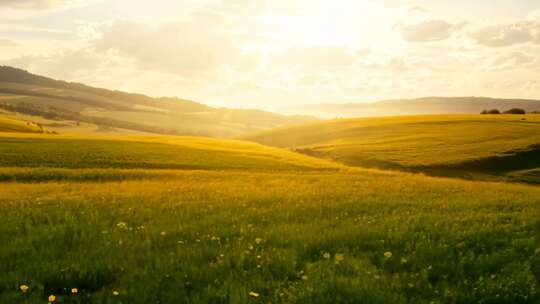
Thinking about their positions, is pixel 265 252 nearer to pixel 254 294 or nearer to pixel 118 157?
pixel 254 294

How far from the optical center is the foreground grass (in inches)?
249

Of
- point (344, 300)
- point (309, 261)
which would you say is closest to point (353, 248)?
point (309, 261)

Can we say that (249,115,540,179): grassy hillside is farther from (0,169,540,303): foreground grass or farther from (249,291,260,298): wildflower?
(249,291,260,298): wildflower

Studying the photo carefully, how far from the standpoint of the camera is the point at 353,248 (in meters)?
8.39

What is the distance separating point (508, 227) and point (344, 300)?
6538mm

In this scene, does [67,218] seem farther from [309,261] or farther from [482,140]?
[482,140]

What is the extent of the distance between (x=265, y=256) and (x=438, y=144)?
69.8 m

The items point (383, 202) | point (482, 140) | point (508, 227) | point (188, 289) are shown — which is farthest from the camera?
point (482, 140)

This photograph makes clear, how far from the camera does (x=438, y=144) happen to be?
72.6 metres

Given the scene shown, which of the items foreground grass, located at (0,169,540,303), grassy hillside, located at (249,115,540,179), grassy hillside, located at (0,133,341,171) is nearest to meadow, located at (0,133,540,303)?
foreground grass, located at (0,169,540,303)

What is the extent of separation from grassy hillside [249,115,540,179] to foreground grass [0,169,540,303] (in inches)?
1958

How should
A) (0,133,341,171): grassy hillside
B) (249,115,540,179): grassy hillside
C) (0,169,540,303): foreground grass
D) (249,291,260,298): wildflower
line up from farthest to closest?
(249,115,540,179): grassy hillside, (0,133,341,171): grassy hillside, (0,169,540,303): foreground grass, (249,291,260,298): wildflower

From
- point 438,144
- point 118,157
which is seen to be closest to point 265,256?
point 118,157

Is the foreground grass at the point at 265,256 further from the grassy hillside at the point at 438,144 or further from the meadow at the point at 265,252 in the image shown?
the grassy hillside at the point at 438,144
